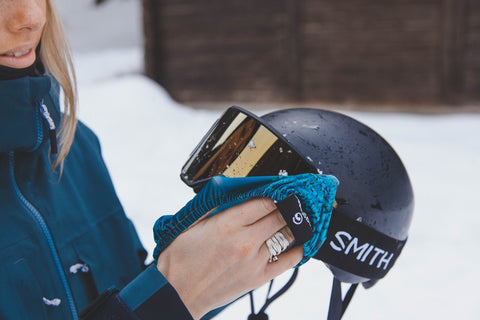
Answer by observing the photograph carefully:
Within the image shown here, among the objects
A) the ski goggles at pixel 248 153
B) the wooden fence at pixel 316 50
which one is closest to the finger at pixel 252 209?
the ski goggles at pixel 248 153

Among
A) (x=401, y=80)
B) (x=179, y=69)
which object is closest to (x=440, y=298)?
(x=401, y=80)

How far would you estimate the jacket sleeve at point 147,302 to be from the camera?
798mm

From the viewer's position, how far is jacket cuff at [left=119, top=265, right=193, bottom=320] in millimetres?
797

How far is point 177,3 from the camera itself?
324 inches

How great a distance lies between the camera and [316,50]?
752 centimetres

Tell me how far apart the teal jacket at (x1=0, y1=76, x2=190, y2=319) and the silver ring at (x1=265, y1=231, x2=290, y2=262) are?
0.17 metres

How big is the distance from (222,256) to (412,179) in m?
4.38

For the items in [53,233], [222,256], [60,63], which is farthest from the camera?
[60,63]

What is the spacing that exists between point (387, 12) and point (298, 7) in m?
1.32

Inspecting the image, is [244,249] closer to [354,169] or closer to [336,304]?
[336,304]

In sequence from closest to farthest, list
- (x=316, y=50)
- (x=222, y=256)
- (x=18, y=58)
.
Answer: (x=222, y=256) → (x=18, y=58) → (x=316, y=50)

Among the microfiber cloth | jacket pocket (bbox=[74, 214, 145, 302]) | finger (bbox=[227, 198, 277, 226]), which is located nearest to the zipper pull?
jacket pocket (bbox=[74, 214, 145, 302])

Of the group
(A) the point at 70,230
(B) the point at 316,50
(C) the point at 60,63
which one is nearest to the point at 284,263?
(A) the point at 70,230

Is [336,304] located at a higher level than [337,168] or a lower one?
lower
